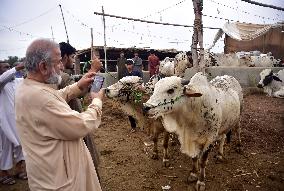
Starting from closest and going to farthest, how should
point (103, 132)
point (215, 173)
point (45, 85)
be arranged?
point (45, 85) → point (215, 173) → point (103, 132)

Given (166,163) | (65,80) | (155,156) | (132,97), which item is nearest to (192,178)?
(166,163)

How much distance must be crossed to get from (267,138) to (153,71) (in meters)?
8.40

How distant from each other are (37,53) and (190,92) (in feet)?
7.98

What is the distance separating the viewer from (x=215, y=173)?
15.7 ft

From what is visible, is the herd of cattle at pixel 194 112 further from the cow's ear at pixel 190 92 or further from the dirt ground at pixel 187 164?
the dirt ground at pixel 187 164

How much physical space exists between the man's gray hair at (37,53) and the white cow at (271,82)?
1056 centimetres

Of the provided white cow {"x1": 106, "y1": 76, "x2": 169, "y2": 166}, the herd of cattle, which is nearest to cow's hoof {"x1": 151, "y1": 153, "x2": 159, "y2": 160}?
the herd of cattle

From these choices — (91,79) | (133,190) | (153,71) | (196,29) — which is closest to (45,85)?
(91,79)

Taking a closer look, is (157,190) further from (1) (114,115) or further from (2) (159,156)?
(1) (114,115)

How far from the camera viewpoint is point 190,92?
391 centimetres

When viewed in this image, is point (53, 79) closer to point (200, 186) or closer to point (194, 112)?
point (194, 112)

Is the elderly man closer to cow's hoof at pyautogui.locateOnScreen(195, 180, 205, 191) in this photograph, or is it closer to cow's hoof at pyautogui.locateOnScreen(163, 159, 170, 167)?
cow's hoof at pyautogui.locateOnScreen(195, 180, 205, 191)

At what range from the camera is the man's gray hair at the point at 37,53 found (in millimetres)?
1942

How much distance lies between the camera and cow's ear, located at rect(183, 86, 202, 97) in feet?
12.6
